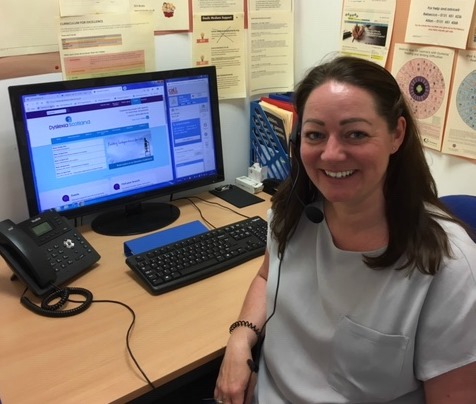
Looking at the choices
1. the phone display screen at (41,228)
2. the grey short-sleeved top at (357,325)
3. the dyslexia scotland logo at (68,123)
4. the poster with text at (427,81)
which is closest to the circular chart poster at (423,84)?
the poster with text at (427,81)

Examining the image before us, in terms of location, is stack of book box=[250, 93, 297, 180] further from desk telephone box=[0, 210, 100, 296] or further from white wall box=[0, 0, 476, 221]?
desk telephone box=[0, 210, 100, 296]

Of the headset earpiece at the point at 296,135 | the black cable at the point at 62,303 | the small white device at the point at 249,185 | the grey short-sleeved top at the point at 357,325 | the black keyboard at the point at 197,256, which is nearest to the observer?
the grey short-sleeved top at the point at 357,325

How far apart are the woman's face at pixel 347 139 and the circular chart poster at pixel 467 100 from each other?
1.76 ft

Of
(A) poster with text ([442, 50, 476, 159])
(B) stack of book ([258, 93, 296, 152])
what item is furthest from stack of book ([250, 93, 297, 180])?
(A) poster with text ([442, 50, 476, 159])

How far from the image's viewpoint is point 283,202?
121 centimetres

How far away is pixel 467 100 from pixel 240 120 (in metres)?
0.81

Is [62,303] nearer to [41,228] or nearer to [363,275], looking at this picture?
[41,228]

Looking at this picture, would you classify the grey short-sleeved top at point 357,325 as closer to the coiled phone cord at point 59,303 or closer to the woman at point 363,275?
the woman at point 363,275

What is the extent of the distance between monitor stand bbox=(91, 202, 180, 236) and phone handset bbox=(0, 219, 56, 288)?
33 cm

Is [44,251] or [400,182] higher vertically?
[400,182]

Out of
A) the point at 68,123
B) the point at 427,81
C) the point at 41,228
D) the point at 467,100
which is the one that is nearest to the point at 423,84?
the point at 427,81

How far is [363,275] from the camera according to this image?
101cm

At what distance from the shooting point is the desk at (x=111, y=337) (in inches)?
39.0

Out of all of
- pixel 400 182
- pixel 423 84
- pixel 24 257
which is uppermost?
pixel 423 84
